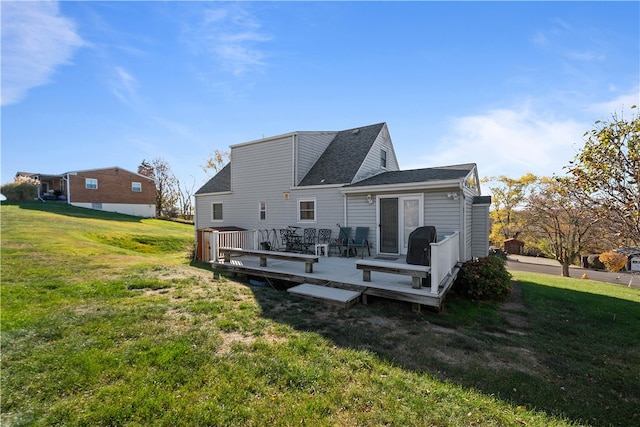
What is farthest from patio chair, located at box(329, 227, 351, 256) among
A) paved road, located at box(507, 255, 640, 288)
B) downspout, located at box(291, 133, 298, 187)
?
paved road, located at box(507, 255, 640, 288)

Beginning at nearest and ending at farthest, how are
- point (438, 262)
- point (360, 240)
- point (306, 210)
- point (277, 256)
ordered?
point (438, 262), point (277, 256), point (360, 240), point (306, 210)

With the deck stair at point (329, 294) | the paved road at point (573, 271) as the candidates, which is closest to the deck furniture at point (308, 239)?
the deck stair at point (329, 294)

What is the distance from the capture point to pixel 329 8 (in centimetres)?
930

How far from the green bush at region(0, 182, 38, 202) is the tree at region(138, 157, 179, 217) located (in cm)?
1188

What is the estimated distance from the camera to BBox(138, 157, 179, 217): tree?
124ft

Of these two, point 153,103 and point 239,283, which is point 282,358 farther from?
point 153,103

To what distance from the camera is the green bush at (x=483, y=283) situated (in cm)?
736

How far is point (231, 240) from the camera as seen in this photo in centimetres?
1128

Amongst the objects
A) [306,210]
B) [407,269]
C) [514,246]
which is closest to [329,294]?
[407,269]

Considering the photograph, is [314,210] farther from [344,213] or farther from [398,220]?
[398,220]

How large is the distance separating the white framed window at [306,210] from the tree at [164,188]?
3215 centimetres

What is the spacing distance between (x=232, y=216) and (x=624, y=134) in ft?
47.0

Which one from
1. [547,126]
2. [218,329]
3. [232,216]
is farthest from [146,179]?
[547,126]

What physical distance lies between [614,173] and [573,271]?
2278 centimetres
